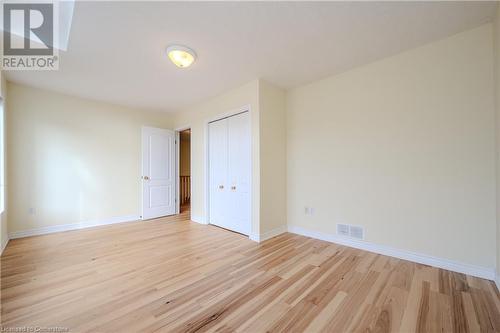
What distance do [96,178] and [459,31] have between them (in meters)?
5.78

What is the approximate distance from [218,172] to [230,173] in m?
0.36

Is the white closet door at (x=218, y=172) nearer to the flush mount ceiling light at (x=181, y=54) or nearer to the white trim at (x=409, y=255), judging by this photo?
the flush mount ceiling light at (x=181, y=54)

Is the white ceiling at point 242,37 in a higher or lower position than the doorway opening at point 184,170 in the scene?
higher

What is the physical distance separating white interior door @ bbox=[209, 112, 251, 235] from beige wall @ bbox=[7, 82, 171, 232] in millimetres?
1895

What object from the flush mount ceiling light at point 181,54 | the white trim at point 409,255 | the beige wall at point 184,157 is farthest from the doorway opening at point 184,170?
the white trim at point 409,255

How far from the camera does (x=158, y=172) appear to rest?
15.4ft

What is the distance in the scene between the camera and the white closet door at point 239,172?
10.9ft

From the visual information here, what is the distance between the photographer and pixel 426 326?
139 centimetres

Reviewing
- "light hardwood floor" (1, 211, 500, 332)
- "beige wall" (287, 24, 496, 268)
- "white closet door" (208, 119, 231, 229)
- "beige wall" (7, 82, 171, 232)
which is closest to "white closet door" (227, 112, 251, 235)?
"white closet door" (208, 119, 231, 229)

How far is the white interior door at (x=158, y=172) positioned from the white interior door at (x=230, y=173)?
1.43 meters

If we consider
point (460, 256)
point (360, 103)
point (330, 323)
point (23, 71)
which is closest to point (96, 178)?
point (23, 71)

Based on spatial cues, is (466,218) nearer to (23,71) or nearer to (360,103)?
(360,103)

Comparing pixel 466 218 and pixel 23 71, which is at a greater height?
pixel 23 71

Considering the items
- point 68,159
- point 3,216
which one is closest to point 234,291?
point 3,216
